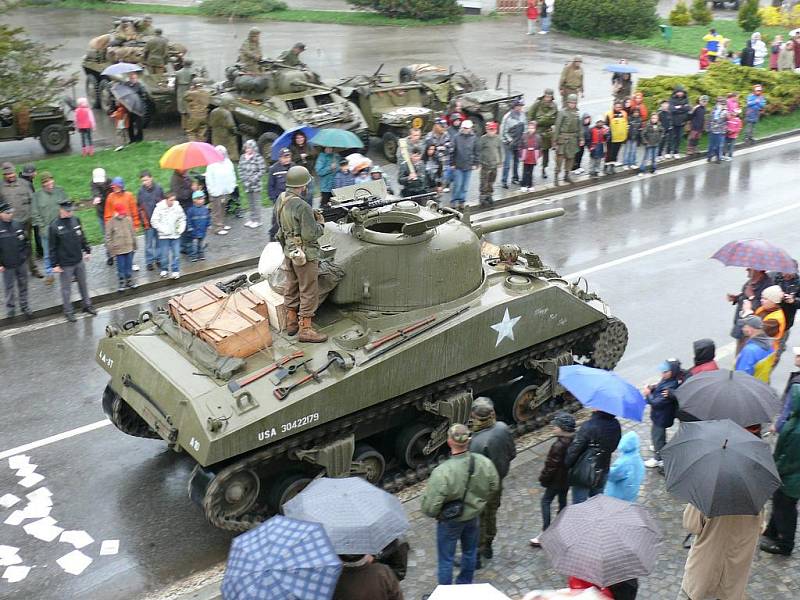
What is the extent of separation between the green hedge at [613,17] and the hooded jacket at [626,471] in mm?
32490

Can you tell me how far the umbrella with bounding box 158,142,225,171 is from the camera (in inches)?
650

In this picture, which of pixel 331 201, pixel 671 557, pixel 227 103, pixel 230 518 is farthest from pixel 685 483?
pixel 227 103

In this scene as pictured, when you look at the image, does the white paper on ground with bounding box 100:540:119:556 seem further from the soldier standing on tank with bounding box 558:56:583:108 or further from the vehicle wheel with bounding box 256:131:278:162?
the soldier standing on tank with bounding box 558:56:583:108

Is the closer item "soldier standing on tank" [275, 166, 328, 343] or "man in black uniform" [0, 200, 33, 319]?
"soldier standing on tank" [275, 166, 328, 343]

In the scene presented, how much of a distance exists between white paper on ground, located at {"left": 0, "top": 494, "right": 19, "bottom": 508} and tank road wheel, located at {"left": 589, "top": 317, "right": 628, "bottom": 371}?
7149 mm

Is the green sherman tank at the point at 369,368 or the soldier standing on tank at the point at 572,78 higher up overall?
the soldier standing on tank at the point at 572,78

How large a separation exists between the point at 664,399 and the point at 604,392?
1467mm

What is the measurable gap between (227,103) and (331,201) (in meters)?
11.8

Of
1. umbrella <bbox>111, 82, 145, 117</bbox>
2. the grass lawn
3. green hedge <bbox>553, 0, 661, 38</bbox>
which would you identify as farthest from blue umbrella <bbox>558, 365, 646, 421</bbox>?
the grass lawn

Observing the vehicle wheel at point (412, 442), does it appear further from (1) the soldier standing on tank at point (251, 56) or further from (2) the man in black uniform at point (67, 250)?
(1) the soldier standing on tank at point (251, 56)

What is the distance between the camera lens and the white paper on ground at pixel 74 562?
9508 millimetres

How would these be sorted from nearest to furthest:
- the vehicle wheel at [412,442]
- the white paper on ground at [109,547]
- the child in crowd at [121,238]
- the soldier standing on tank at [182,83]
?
the white paper on ground at [109,547] → the vehicle wheel at [412,442] → the child in crowd at [121,238] → the soldier standing on tank at [182,83]

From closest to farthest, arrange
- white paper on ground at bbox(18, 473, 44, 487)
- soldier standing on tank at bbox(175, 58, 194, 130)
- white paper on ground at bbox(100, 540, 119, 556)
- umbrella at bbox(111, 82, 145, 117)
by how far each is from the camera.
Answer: white paper on ground at bbox(100, 540, 119, 556) < white paper on ground at bbox(18, 473, 44, 487) < umbrella at bbox(111, 82, 145, 117) < soldier standing on tank at bbox(175, 58, 194, 130)

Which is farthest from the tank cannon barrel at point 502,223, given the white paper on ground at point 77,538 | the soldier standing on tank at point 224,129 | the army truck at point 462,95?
the soldier standing on tank at point 224,129
